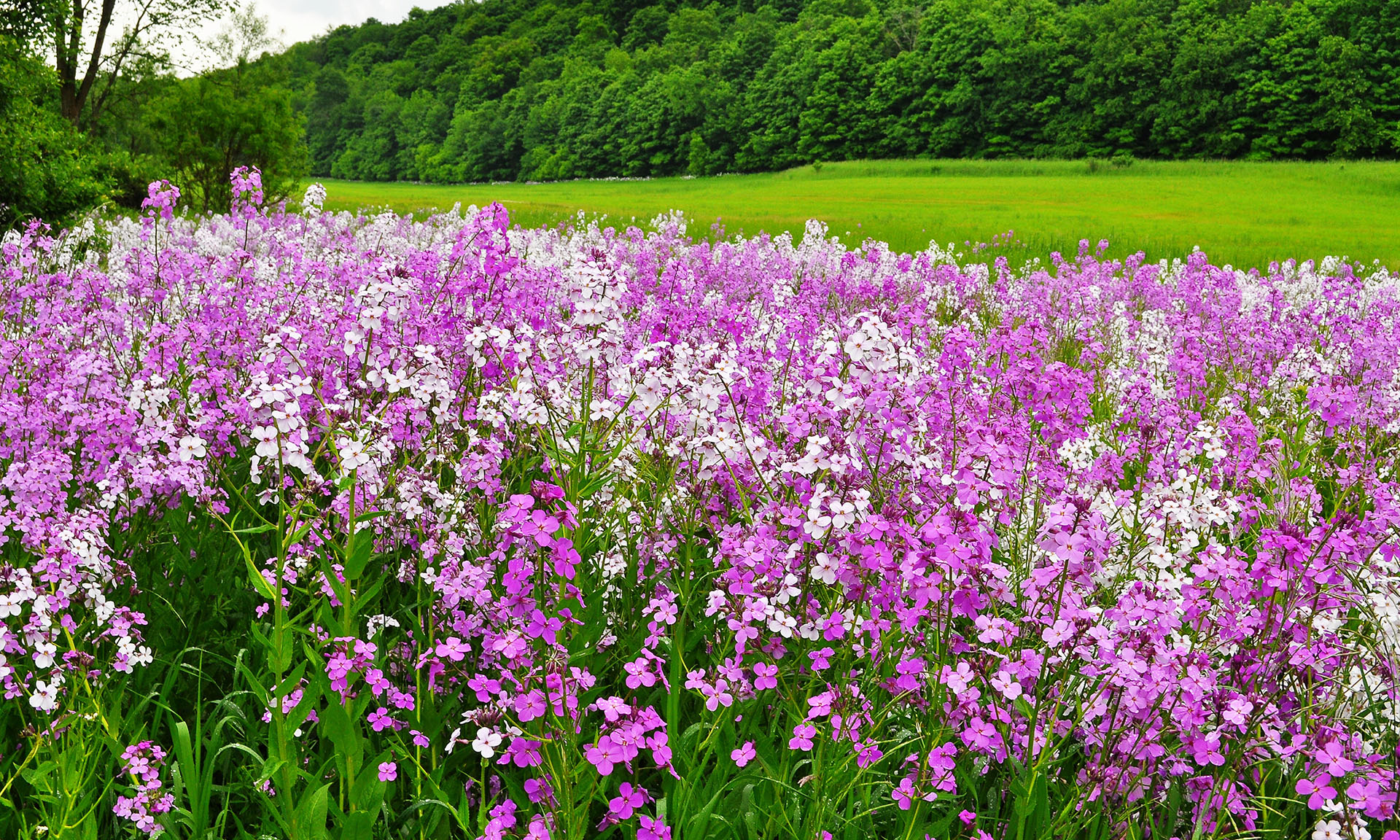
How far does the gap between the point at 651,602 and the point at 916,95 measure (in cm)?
8687

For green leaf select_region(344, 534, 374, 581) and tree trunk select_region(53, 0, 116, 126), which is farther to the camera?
tree trunk select_region(53, 0, 116, 126)

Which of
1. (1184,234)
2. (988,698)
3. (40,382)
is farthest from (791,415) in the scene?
(1184,234)

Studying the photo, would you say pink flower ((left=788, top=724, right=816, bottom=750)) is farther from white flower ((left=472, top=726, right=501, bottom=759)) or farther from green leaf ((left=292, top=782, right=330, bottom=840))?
green leaf ((left=292, top=782, right=330, bottom=840))

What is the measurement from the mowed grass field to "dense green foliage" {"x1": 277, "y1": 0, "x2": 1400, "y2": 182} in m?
13.7

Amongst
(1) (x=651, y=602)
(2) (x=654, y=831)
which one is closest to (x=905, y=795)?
(2) (x=654, y=831)

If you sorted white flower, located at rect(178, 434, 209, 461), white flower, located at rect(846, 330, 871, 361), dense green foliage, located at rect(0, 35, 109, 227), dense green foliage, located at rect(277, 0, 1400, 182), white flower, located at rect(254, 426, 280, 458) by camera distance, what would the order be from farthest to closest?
dense green foliage, located at rect(277, 0, 1400, 182) → dense green foliage, located at rect(0, 35, 109, 227) → white flower, located at rect(178, 434, 209, 461) → white flower, located at rect(846, 330, 871, 361) → white flower, located at rect(254, 426, 280, 458)

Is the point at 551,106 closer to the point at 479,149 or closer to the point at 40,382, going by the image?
the point at 479,149

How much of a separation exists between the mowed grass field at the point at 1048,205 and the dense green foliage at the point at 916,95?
1369cm

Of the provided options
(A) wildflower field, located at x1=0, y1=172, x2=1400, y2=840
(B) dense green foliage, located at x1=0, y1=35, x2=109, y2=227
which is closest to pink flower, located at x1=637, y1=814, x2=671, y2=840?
(A) wildflower field, located at x1=0, y1=172, x2=1400, y2=840

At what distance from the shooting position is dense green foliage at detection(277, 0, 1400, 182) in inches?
2507

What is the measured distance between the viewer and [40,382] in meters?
4.31

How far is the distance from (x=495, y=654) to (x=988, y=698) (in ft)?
4.95

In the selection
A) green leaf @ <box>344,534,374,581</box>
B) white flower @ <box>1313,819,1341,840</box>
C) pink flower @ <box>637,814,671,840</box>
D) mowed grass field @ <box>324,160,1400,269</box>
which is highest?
mowed grass field @ <box>324,160,1400,269</box>

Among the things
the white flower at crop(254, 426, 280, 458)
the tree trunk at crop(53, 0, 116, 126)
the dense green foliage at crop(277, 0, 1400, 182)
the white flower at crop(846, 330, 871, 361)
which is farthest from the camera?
the dense green foliage at crop(277, 0, 1400, 182)
